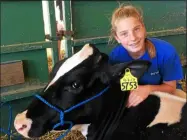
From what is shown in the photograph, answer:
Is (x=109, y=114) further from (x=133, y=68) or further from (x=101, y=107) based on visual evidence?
(x=133, y=68)

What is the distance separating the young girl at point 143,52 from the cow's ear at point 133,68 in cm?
18

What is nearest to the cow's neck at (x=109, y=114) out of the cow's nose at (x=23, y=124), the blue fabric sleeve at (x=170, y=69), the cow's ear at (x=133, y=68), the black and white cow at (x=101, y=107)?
the black and white cow at (x=101, y=107)

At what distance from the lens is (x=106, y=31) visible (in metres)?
2.71

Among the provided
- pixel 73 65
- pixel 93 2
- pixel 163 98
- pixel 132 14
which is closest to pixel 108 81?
pixel 73 65

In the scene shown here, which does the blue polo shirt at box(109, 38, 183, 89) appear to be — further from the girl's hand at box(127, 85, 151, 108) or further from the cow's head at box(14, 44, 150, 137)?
the cow's head at box(14, 44, 150, 137)

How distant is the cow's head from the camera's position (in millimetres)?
1323

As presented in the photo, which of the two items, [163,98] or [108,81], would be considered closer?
[108,81]

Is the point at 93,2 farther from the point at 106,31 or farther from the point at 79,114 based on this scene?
the point at 79,114

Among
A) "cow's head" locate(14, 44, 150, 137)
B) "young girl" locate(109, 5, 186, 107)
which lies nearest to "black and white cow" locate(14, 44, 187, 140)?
"cow's head" locate(14, 44, 150, 137)

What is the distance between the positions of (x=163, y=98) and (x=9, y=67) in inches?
50.9

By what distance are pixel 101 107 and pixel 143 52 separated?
1.89 feet

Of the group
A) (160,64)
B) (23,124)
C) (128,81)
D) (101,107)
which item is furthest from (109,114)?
(160,64)

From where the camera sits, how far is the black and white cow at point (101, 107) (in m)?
1.35

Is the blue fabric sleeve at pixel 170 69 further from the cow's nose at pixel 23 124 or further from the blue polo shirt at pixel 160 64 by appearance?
the cow's nose at pixel 23 124
